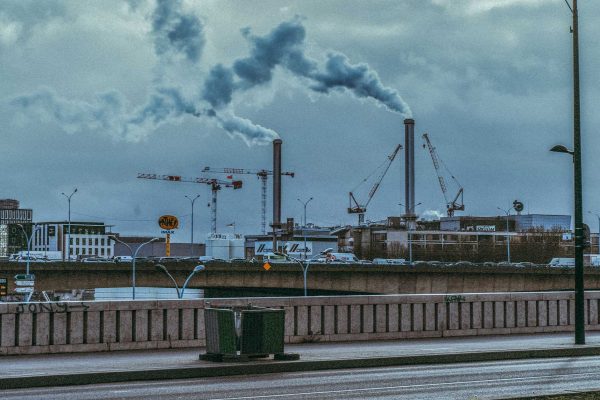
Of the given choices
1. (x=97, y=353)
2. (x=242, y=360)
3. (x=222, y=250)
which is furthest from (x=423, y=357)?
(x=222, y=250)

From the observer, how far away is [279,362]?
20.3 m

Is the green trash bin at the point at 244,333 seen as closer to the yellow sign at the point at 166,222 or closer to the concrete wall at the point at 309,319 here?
the concrete wall at the point at 309,319

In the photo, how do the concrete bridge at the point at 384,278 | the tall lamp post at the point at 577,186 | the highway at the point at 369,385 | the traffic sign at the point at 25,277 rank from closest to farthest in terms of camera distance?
the highway at the point at 369,385 < the tall lamp post at the point at 577,186 < the traffic sign at the point at 25,277 < the concrete bridge at the point at 384,278

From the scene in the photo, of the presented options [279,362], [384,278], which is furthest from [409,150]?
[279,362]

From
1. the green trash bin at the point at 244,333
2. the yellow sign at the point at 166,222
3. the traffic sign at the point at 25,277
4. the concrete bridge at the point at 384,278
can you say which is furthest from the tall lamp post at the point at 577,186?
the yellow sign at the point at 166,222

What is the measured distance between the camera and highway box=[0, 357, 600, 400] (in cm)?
1641

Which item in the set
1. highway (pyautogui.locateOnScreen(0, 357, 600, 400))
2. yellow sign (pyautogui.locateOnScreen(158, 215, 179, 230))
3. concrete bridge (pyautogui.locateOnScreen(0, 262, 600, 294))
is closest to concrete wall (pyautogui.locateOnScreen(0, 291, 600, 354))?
highway (pyautogui.locateOnScreen(0, 357, 600, 400))

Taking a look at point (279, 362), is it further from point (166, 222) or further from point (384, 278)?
point (166, 222)

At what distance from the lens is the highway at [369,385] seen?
1641 centimetres

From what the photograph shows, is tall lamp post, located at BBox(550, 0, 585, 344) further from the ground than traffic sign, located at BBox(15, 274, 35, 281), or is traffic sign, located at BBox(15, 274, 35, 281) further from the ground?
tall lamp post, located at BBox(550, 0, 585, 344)

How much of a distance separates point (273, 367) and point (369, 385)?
9.17 ft

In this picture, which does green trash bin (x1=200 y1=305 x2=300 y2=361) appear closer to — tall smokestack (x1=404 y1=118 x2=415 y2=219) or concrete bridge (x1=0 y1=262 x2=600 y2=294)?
concrete bridge (x1=0 y1=262 x2=600 y2=294)

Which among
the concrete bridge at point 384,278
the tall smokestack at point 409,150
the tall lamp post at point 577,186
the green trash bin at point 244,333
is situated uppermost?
the tall smokestack at point 409,150

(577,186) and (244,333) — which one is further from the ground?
(577,186)
